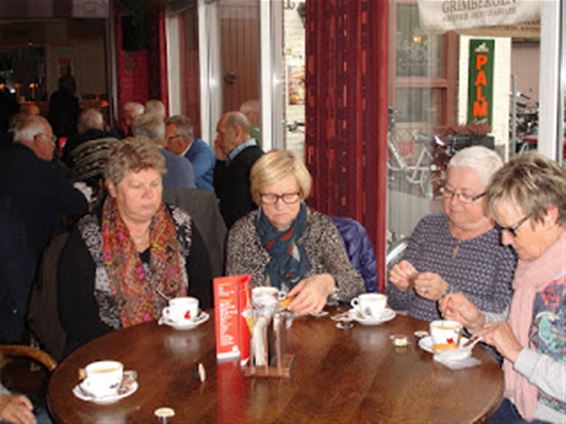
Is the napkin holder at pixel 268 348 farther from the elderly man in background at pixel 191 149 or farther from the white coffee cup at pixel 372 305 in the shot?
the elderly man in background at pixel 191 149

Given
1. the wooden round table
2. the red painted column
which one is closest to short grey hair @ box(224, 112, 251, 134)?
the red painted column

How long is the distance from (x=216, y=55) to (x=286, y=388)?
605 centimetres

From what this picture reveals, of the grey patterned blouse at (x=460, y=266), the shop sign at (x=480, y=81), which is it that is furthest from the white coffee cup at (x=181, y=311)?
the shop sign at (x=480, y=81)

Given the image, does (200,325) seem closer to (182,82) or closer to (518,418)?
(518,418)

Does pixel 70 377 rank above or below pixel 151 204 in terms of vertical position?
below

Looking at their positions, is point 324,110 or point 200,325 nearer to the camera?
point 200,325

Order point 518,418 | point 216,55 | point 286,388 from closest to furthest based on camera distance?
point 286,388, point 518,418, point 216,55

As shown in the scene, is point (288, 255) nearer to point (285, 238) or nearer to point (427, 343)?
point (285, 238)

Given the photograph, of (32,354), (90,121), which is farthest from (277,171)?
(90,121)

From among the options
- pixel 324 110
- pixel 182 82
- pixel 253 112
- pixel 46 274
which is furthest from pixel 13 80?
pixel 46 274

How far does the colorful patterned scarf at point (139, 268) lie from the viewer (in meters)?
2.91

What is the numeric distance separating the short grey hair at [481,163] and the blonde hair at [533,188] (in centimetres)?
62

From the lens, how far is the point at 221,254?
13.9 feet

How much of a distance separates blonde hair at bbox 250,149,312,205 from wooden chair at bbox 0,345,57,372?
101cm
